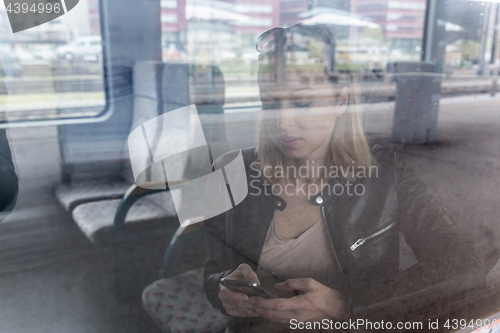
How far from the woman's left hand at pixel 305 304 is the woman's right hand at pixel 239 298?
20mm

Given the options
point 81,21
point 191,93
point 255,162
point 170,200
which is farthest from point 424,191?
point 81,21

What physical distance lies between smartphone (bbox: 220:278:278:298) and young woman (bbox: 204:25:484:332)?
0.01 metres

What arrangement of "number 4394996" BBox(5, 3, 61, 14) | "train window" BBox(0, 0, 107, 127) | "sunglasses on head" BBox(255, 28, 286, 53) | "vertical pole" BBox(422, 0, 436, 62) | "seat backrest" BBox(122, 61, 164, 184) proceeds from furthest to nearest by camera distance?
"seat backrest" BBox(122, 61, 164, 184) < "train window" BBox(0, 0, 107, 127) < "number 4394996" BBox(5, 3, 61, 14) < "vertical pole" BBox(422, 0, 436, 62) < "sunglasses on head" BBox(255, 28, 286, 53)

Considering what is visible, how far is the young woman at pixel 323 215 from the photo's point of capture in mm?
753

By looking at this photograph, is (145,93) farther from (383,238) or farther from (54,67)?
(383,238)

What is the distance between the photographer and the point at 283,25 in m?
0.79

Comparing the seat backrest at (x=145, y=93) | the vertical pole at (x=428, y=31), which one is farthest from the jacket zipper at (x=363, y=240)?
the seat backrest at (x=145, y=93)

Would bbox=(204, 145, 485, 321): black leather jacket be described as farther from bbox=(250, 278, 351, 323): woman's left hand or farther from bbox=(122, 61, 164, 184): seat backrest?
bbox=(122, 61, 164, 184): seat backrest

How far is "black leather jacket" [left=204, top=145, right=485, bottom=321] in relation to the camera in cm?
82

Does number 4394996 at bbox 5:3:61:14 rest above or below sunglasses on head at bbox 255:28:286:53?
above

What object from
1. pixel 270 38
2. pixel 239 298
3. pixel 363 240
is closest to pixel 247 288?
pixel 239 298

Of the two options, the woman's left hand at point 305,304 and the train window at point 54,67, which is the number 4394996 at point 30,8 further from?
the woman's left hand at point 305,304

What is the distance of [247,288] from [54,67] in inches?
74.8

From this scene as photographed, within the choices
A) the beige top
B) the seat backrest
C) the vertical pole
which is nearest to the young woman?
the beige top
